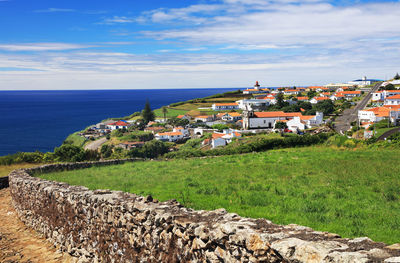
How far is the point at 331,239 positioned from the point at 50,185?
33.1 feet

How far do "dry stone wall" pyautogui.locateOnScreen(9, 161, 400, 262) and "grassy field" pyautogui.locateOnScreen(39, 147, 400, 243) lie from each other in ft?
8.21

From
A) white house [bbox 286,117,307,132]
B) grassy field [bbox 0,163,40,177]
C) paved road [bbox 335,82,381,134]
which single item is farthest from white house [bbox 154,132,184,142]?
grassy field [bbox 0,163,40,177]

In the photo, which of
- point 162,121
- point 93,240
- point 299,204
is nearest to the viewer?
point 93,240

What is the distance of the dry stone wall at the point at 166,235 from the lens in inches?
158

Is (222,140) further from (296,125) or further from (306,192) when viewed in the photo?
(306,192)

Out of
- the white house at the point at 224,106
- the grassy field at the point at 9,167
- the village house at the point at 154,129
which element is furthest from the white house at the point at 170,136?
the grassy field at the point at 9,167

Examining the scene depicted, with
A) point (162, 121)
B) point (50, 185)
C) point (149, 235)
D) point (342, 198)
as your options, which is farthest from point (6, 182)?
point (162, 121)

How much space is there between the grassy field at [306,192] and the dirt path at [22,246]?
3.06 meters

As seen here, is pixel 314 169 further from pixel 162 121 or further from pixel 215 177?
pixel 162 121

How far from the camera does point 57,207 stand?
33.4 feet

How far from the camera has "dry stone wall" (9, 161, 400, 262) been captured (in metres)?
4.02

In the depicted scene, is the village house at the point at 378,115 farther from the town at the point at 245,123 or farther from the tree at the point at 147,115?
the tree at the point at 147,115

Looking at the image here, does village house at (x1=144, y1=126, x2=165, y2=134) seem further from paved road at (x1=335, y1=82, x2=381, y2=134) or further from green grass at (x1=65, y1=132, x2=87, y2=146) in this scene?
paved road at (x1=335, y1=82, x2=381, y2=134)

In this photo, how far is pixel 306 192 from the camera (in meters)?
10.6
